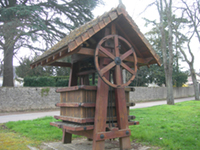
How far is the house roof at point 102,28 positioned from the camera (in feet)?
14.5

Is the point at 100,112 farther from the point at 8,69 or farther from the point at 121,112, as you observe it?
the point at 8,69

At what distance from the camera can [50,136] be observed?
22.2ft

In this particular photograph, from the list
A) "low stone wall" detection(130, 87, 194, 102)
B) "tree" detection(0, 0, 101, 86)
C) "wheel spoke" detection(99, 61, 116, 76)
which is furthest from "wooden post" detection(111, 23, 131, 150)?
"low stone wall" detection(130, 87, 194, 102)

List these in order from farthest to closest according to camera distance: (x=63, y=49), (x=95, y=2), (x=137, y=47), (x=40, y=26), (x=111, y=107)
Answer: (x=95, y=2) < (x=40, y=26) < (x=137, y=47) < (x=111, y=107) < (x=63, y=49)

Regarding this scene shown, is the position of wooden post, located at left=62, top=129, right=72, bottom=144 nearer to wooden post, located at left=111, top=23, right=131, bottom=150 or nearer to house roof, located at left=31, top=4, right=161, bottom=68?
wooden post, located at left=111, top=23, right=131, bottom=150

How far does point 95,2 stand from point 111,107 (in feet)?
49.8

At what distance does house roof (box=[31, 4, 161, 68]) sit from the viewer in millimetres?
4405

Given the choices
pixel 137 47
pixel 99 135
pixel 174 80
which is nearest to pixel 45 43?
pixel 137 47

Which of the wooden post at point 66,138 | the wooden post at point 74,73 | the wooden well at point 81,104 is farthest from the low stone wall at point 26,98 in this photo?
the wooden well at point 81,104

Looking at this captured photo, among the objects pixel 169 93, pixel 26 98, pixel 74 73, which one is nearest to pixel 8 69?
pixel 26 98

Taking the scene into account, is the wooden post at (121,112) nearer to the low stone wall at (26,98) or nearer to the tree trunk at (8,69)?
the low stone wall at (26,98)

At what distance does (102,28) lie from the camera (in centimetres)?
503

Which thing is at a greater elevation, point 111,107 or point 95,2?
point 95,2

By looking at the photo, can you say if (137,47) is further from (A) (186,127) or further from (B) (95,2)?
(B) (95,2)
